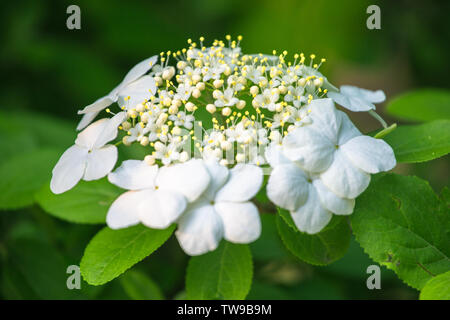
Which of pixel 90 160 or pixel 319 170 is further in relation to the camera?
pixel 90 160

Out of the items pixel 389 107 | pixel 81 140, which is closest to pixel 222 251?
pixel 81 140

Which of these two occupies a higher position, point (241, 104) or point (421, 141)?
point (241, 104)

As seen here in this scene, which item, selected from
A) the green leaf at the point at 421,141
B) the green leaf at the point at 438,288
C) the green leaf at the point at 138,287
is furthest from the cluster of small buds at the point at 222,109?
the green leaf at the point at 138,287

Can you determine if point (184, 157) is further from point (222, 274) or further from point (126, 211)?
point (222, 274)

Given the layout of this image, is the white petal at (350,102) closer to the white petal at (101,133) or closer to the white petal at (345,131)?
the white petal at (345,131)

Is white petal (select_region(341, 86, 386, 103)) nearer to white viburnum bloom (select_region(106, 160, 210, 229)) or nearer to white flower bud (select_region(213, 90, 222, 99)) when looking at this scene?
white flower bud (select_region(213, 90, 222, 99))

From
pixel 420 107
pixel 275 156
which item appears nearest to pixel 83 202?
pixel 275 156

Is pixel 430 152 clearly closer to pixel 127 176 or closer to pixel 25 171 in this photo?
pixel 127 176
